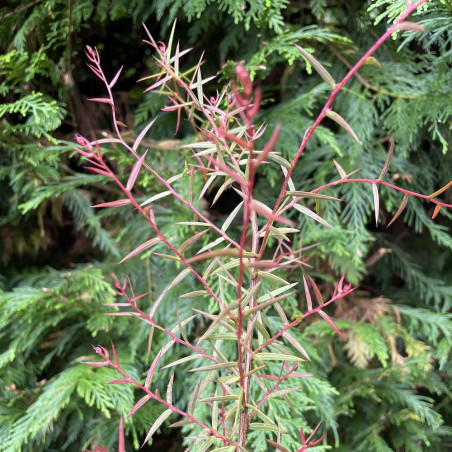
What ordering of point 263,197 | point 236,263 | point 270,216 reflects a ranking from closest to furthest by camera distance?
point 270,216 < point 236,263 < point 263,197

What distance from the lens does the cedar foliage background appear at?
95 cm

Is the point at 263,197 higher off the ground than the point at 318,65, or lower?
lower

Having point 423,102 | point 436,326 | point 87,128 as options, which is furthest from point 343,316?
point 87,128

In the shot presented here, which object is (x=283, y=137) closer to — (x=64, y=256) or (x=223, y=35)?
(x=223, y=35)

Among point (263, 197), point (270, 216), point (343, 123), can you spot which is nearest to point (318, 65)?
point (343, 123)

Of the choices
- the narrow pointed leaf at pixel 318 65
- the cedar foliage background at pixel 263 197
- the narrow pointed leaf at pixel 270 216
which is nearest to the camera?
the narrow pointed leaf at pixel 270 216

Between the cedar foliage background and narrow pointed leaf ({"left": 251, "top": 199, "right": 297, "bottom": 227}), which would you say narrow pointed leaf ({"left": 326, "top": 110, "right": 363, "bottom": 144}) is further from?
the cedar foliage background

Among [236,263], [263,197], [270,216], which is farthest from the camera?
[263,197]

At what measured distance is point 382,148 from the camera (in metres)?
1.13

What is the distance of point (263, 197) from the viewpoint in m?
1.15

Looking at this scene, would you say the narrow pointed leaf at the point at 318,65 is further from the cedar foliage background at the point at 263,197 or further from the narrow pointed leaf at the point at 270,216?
the cedar foliage background at the point at 263,197

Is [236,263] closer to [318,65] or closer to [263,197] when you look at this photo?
[318,65]

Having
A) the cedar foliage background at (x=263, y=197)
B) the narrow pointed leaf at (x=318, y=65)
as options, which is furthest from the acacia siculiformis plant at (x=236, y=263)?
the cedar foliage background at (x=263, y=197)

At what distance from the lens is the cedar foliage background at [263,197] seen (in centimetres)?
95
